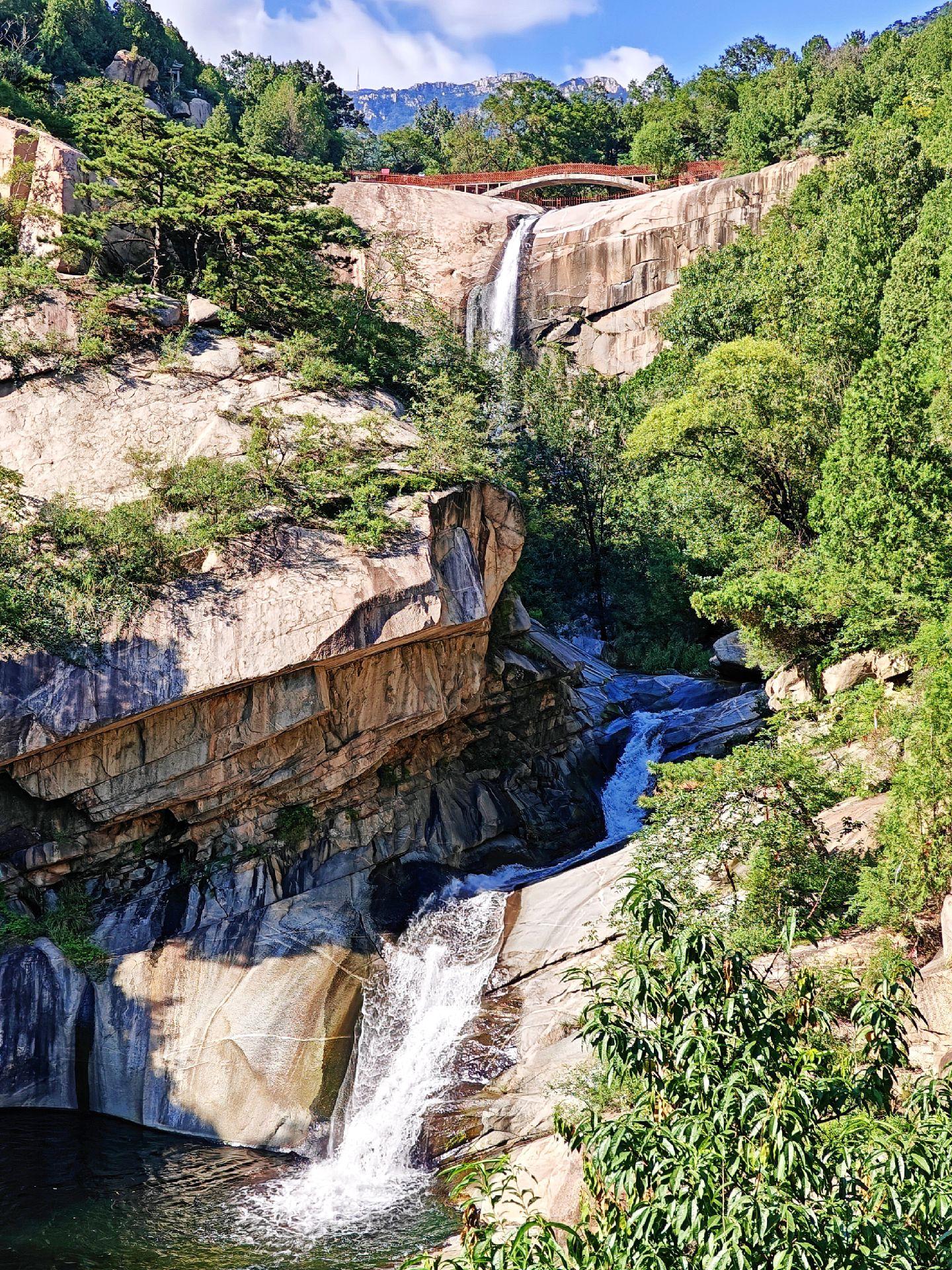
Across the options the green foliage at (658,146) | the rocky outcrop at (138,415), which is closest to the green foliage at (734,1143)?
the rocky outcrop at (138,415)

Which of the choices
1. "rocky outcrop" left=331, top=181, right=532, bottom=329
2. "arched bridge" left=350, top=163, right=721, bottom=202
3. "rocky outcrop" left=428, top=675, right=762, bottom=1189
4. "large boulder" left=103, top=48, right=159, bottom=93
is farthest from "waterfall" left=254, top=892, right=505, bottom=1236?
"large boulder" left=103, top=48, right=159, bottom=93

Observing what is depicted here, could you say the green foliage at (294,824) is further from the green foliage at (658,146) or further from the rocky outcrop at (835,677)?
the green foliage at (658,146)

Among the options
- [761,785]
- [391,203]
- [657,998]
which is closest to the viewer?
[657,998]

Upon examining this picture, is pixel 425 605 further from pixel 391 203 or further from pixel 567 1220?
pixel 391 203

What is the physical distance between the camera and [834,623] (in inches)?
884

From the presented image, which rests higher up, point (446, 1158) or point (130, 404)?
point (130, 404)

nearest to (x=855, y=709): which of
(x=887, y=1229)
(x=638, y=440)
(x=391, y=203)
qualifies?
(x=638, y=440)

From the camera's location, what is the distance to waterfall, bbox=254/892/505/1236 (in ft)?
49.5

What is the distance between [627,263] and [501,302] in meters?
5.38

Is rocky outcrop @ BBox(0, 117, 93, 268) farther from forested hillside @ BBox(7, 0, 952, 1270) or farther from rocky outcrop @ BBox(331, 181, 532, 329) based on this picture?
rocky outcrop @ BBox(331, 181, 532, 329)

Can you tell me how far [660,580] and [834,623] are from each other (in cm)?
1299

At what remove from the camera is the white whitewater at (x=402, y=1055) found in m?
15.0

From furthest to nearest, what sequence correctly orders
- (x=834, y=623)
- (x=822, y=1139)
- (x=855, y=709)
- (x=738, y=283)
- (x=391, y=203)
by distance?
(x=391, y=203) < (x=738, y=283) < (x=834, y=623) < (x=855, y=709) < (x=822, y=1139)

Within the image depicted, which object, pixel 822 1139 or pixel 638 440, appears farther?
pixel 638 440
